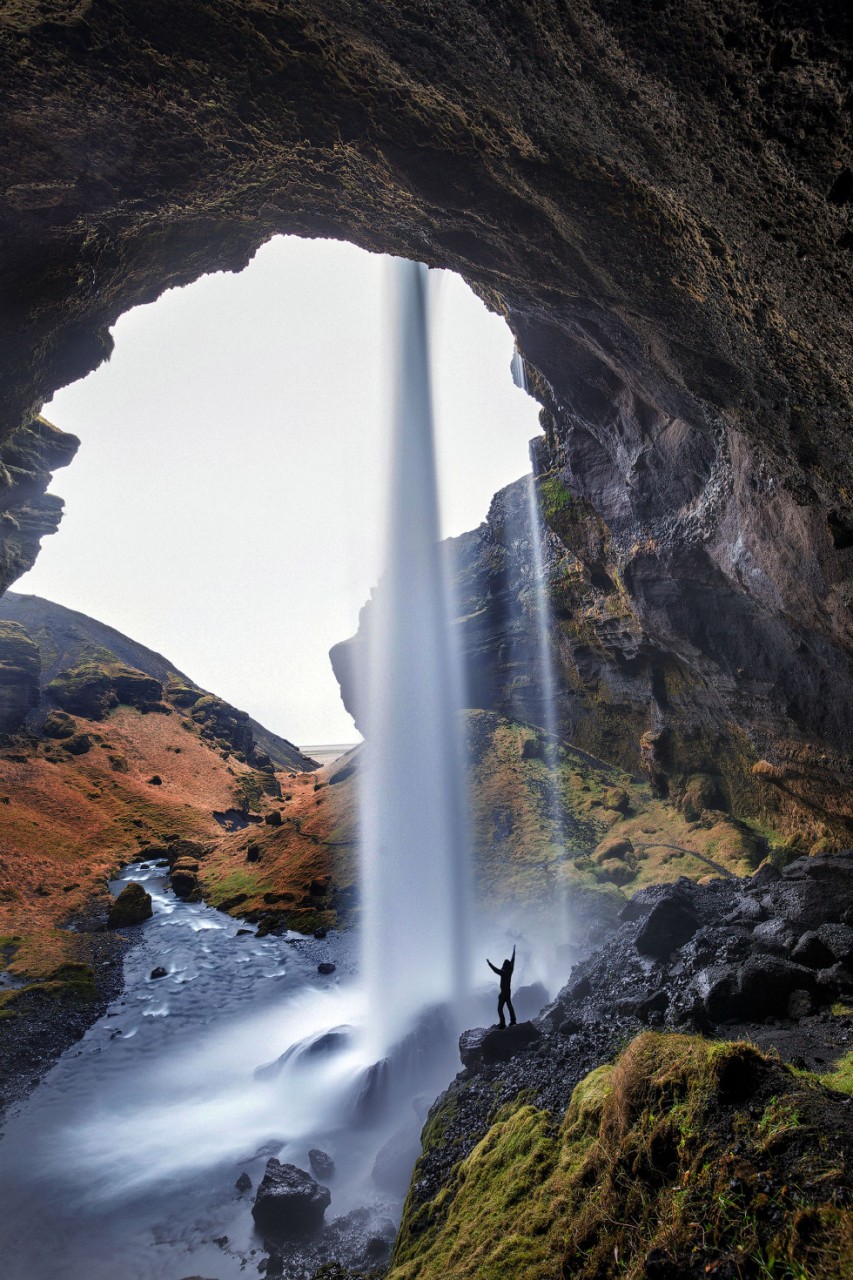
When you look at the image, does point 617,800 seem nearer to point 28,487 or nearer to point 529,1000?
point 529,1000

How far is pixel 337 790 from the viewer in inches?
1946

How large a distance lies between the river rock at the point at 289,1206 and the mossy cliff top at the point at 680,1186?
774 cm

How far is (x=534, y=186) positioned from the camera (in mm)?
7086

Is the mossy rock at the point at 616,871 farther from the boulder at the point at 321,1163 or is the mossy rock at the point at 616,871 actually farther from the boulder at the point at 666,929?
the boulder at the point at 321,1163

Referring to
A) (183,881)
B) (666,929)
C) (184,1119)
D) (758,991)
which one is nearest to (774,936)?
(758,991)

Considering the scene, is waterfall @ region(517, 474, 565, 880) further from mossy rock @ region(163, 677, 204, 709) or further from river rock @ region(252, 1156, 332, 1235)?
mossy rock @ region(163, 677, 204, 709)

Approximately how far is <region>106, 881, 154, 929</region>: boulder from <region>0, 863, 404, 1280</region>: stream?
221 cm

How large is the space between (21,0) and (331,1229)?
843 inches

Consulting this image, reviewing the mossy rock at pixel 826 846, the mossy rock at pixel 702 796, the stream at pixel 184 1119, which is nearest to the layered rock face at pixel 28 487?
the stream at pixel 184 1119

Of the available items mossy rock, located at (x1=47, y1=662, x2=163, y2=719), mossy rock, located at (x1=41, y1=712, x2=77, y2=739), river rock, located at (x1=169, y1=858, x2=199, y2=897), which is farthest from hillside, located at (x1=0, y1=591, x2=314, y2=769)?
river rock, located at (x1=169, y1=858, x2=199, y2=897)

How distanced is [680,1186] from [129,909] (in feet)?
Result: 110

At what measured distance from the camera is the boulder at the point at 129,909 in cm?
2947

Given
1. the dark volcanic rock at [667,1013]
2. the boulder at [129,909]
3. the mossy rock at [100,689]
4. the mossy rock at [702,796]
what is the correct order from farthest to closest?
the mossy rock at [100,689], the boulder at [129,909], the mossy rock at [702,796], the dark volcanic rock at [667,1013]

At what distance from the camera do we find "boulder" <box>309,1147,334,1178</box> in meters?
14.6
